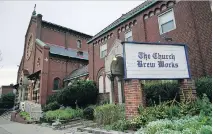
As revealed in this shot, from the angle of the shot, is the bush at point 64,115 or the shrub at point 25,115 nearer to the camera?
the bush at point 64,115

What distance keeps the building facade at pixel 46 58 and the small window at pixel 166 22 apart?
596 inches

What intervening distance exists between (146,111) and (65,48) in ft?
78.9

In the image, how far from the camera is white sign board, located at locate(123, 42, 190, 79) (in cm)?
734

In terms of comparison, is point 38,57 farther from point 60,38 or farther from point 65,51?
point 60,38

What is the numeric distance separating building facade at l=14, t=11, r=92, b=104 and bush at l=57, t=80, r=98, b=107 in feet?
19.2

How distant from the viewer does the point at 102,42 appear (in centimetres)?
1914

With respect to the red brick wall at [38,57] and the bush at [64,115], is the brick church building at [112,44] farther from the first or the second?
the bush at [64,115]

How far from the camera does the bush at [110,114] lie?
859cm

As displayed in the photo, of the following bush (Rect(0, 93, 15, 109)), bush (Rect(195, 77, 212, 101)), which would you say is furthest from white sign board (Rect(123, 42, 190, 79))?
bush (Rect(0, 93, 15, 109))

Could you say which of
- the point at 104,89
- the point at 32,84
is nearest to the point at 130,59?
the point at 104,89

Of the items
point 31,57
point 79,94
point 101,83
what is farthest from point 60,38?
point 79,94

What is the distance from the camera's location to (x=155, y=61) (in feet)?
25.0

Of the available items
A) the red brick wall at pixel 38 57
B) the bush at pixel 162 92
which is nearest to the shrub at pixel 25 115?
the red brick wall at pixel 38 57

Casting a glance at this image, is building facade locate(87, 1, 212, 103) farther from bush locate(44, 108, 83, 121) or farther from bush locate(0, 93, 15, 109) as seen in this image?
bush locate(0, 93, 15, 109)
